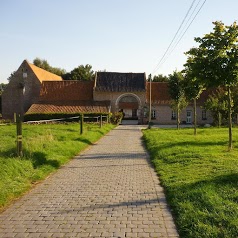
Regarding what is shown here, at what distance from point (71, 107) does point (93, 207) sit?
43.2 m

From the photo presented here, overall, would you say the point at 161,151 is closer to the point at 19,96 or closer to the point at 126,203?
the point at 126,203

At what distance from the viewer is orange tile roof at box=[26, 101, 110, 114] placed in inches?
1886

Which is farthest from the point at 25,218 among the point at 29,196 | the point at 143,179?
the point at 143,179

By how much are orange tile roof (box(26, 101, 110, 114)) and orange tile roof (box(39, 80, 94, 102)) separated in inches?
79.4

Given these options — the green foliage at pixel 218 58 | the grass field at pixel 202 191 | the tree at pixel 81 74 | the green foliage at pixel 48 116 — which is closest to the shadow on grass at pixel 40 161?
the grass field at pixel 202 191

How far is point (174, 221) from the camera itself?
579 cm

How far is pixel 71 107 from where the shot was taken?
49.2m

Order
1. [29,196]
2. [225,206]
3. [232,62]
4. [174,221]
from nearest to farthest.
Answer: [174,221] → [225,206] → [29,196] → [232,62]

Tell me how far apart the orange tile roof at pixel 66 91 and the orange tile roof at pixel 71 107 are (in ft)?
6.62

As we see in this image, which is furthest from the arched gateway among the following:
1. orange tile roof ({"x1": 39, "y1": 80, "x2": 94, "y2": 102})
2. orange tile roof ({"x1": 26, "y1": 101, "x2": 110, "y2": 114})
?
orange tile roof ({"x1": 39, "y1": 80, "x2": 94, "y2": 102})

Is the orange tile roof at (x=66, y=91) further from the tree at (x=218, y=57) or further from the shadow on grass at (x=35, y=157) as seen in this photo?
the shadow on grass at (x=35, y=157)

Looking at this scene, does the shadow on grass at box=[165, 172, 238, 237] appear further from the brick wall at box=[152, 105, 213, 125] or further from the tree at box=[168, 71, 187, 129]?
the brick wall at box=[152, 105, 213, 125]

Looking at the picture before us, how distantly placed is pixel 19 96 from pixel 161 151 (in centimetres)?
4219

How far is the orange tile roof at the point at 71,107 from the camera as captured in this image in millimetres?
47906
